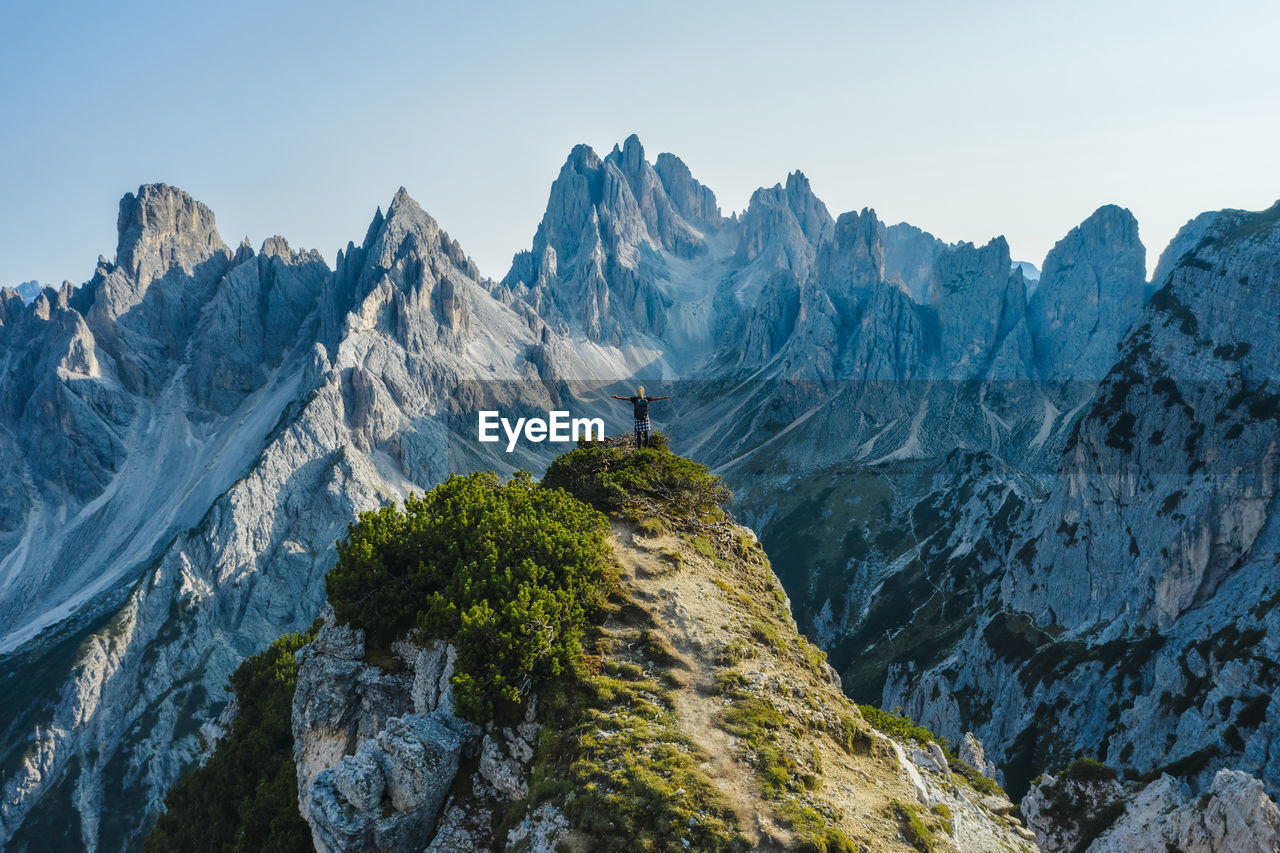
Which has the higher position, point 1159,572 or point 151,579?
point 151,579

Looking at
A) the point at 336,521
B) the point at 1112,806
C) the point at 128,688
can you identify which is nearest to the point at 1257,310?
the point at 1112,806

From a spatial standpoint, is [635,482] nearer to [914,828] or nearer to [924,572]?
[914,828]

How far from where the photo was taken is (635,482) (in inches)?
1362

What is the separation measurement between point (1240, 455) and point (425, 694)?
105 metres

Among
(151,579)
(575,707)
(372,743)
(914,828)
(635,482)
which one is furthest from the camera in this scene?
(151,579)

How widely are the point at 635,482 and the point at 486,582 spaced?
449 inches

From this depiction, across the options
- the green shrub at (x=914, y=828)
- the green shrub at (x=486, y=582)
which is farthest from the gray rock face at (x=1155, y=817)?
the green shrub at (x=486, y=582)

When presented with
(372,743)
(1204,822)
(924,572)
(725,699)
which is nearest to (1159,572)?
(924,572)

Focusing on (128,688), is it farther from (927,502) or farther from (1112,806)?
(927,502)

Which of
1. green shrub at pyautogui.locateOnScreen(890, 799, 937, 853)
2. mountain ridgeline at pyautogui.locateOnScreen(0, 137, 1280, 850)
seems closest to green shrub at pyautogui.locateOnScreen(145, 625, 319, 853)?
mountain ridgeline at pyautogui.locateOnScreen(0, 137, 1280, 850)

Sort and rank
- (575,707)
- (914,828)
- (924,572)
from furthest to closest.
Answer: (924,572)
(575,707)
(914,828)

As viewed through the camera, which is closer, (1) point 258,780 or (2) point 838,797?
(2) point 838,797

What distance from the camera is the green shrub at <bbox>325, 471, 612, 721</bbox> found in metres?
22.3

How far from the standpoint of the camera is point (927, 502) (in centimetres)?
17375
